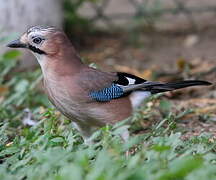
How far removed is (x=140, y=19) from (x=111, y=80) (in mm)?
3929

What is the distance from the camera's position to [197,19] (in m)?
9.54

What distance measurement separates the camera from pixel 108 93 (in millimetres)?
4965

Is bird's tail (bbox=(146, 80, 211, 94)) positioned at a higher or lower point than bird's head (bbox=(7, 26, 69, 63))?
lower

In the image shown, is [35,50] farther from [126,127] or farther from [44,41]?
[126,127]

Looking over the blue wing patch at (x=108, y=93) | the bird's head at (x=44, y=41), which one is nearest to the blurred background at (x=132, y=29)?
the blue wing patch at (x=108, y=93)

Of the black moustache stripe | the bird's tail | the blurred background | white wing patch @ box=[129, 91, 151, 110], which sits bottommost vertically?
the blurred background

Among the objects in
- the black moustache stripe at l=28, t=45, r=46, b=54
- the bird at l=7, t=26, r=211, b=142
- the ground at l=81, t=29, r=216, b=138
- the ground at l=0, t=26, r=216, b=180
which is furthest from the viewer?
the ground at l=81, t=29, r=216, b=138

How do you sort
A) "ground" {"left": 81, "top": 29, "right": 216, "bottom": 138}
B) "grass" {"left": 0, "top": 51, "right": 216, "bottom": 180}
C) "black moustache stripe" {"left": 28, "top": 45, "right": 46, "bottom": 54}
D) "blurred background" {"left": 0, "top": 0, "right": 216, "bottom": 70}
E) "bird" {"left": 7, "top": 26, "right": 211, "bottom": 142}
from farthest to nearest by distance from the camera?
"blurred background" {"left": 0, "top": 0, "right": 216, "bottom": 70} → "ground" {"left": 81, "top": 29, "right": 216, "bottom": 138} → "black moustache stripe" {"left": 28, "top": 45, "right": 46, "bottom": 54} → "bird" {"left": 7, "top": 26, "right": 211, "bottom": 142} → "grass" {"left": 0, "top": 51, "right": 216, "bottom": 180}

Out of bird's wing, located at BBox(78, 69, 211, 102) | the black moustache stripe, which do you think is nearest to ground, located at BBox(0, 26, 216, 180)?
bird's wing, located at BBox(78, 69, 211, 102)

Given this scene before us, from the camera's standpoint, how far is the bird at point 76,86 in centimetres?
480

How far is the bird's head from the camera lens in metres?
4.90

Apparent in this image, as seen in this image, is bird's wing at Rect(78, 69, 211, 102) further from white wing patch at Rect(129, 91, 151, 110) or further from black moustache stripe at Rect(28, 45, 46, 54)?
black moustache stripe at Rect(28, 45, 46, 54)

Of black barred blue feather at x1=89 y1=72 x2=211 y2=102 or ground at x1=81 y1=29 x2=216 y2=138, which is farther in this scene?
ground at x1=81 y1=29 x2=216 y2=138

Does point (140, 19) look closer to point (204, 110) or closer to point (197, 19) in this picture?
point (197, 19)
